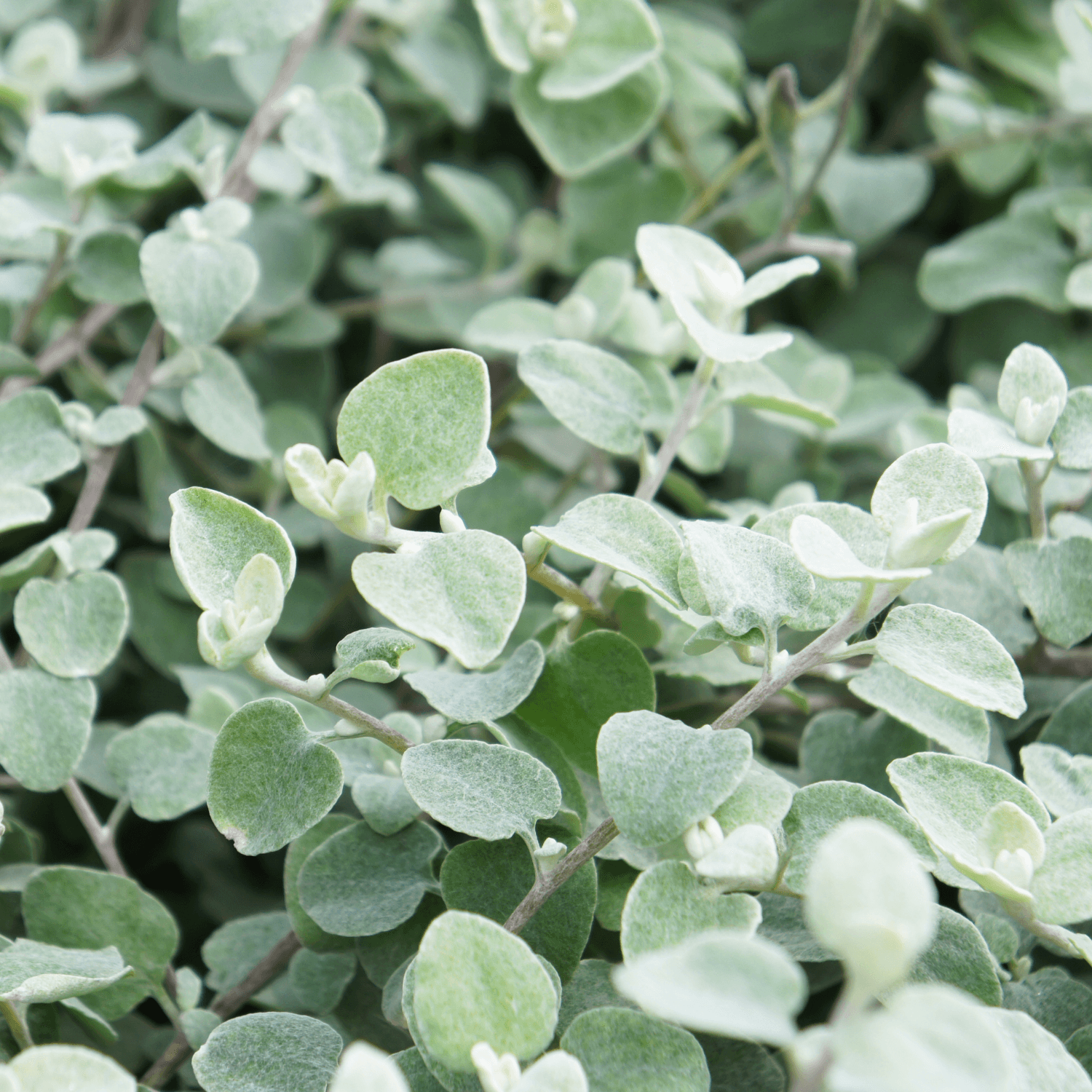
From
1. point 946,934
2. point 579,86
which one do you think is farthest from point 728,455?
point 946,934

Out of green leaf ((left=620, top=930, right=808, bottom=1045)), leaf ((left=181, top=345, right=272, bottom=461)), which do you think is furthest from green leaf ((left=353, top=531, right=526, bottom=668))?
leaf ((left=181, top=345, right=272, bottom=461))

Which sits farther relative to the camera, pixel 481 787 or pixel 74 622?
pixel 74 622

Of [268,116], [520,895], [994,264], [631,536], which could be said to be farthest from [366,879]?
[994,264]

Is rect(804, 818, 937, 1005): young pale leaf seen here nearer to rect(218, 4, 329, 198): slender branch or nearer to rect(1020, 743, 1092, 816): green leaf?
rect(1020, 743, 1092, 816): green leaf

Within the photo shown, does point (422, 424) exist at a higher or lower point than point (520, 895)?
higher

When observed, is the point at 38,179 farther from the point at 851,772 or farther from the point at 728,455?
the point at 851,772

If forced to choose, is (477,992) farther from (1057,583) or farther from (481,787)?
(1057,583)
